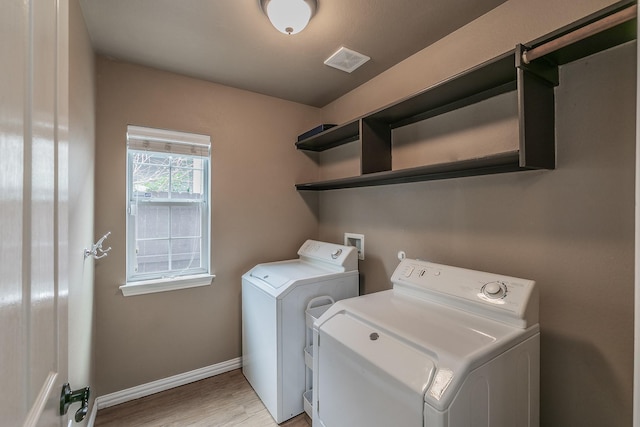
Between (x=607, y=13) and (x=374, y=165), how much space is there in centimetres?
124

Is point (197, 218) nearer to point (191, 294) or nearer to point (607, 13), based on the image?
point (191, 294)

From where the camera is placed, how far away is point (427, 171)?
1.62 m

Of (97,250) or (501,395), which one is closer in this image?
(501,395)

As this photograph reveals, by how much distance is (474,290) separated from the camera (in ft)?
4.24

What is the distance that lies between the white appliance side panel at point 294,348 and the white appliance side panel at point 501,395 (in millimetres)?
1095

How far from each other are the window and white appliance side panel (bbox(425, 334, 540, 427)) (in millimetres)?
1972

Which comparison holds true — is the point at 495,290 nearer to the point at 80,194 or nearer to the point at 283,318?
the point at 283,318

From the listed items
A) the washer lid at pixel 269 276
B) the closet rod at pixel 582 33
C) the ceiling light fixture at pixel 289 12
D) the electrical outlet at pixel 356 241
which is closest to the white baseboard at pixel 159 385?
the washer lid at pixel 269 276

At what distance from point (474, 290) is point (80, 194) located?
211 centimetres

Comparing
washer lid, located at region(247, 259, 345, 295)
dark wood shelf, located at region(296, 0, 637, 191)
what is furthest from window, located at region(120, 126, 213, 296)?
dark wood shelf, located at region(296, 0, 637, 191)

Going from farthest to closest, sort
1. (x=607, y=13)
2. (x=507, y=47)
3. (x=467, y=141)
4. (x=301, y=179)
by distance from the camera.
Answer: (x=301, y=179), (x=467, y=141), (x=507, y=47), (x=607, y=13)

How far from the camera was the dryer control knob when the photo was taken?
47.3 inches

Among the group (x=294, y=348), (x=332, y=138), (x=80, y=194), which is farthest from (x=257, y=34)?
(x=294, y=348)

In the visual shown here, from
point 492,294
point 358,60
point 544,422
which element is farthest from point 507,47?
point 544,422
